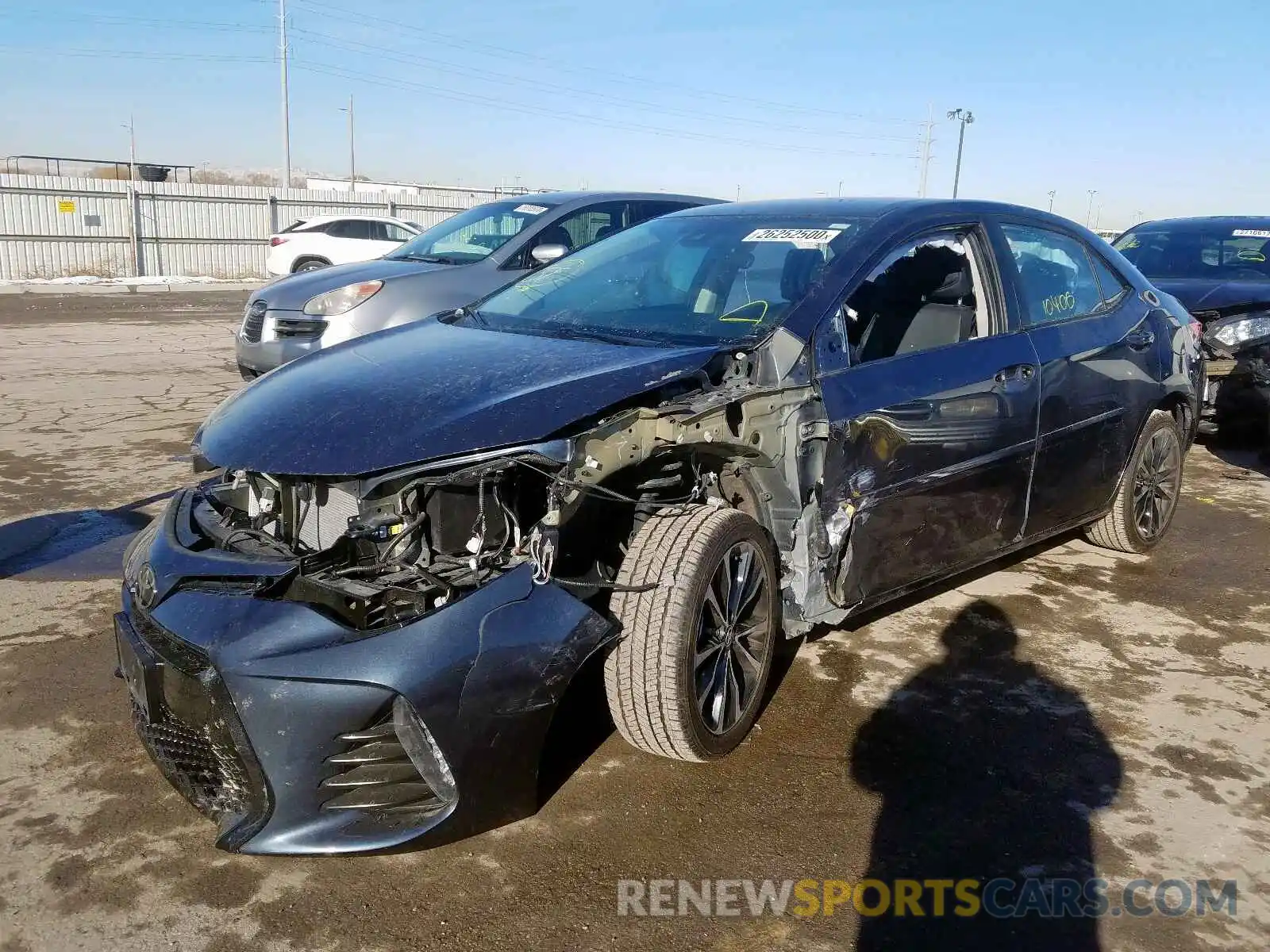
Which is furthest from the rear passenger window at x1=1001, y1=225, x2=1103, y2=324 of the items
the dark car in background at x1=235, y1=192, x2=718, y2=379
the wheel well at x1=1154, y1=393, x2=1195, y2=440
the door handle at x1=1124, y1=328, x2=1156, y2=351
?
the dark car in background at x1=235, y1=192, x2=718, y2=379

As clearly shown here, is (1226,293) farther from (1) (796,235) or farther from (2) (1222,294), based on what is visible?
(1) (796,235)

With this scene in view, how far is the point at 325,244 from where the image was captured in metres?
20.3

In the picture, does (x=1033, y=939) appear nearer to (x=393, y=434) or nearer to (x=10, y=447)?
(x=393, y=434)

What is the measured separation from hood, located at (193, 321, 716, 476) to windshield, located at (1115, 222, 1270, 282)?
6671 mm

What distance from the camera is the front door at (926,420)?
3.43m

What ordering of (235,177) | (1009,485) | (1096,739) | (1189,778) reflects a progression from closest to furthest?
1. (1189,778)
2. (1096,739)
3. (1009,485)
4. (235,177)

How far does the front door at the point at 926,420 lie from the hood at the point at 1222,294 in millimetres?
3701

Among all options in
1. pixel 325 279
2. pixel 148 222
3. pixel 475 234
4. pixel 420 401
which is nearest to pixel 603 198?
pixel 475 234

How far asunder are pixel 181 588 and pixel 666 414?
4.43ft

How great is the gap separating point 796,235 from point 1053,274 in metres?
1.28

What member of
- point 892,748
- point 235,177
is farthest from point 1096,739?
point 235,177

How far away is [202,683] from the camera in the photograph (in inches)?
97.3

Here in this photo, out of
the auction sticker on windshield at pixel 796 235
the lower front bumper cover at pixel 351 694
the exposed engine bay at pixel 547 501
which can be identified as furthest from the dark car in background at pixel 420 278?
the lower front bumper cover at pixel 351 694

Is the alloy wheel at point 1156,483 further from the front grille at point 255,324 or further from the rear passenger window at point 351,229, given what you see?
the rear passenger window at point 351,229
